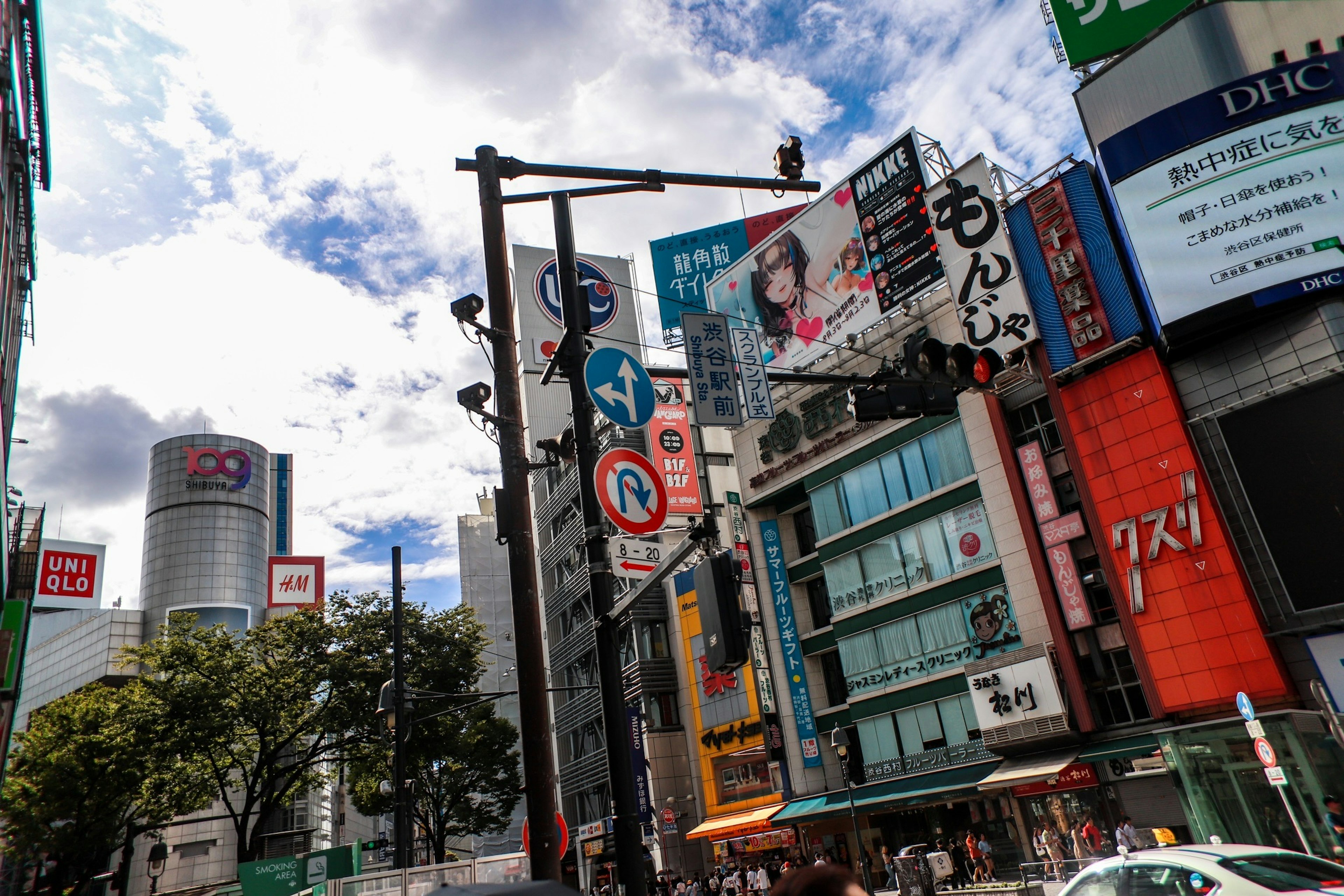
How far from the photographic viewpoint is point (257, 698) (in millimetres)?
33844

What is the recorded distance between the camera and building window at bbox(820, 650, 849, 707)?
35.1 metres

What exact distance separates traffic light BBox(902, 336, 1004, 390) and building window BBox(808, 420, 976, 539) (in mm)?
22295

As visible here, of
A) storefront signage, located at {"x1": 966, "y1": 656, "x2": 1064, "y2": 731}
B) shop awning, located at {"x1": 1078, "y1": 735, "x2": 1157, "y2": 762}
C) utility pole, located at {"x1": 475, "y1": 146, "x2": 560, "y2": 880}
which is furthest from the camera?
storefront signage, located at {"x1": 966, "y1": 656, "x2": 1064, "y2": 731}

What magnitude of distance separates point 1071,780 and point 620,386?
2194cm

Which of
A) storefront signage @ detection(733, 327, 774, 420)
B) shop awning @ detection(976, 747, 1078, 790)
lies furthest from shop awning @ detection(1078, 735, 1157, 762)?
storefront signage @ detection(733, 327, 774, 420)

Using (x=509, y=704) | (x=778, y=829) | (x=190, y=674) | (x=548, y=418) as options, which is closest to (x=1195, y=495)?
(x=778, y=829)

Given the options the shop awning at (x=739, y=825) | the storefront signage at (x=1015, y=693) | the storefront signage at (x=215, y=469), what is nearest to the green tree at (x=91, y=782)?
the shop awning at (x=739, y=825)

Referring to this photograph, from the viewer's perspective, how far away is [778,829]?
114 ft

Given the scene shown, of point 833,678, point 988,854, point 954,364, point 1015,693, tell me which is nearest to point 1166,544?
point 1015,693

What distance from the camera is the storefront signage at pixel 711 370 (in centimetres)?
1437

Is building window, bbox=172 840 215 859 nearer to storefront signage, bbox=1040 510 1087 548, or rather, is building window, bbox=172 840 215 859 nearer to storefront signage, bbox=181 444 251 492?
storefront signage, bbox=181 444 251 492

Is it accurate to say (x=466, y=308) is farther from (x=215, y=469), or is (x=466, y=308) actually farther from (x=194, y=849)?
(x=215, y=469)

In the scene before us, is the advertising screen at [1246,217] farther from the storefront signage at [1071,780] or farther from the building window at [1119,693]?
the storefront signage at [1071,780]

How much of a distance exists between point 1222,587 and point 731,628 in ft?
71.4
